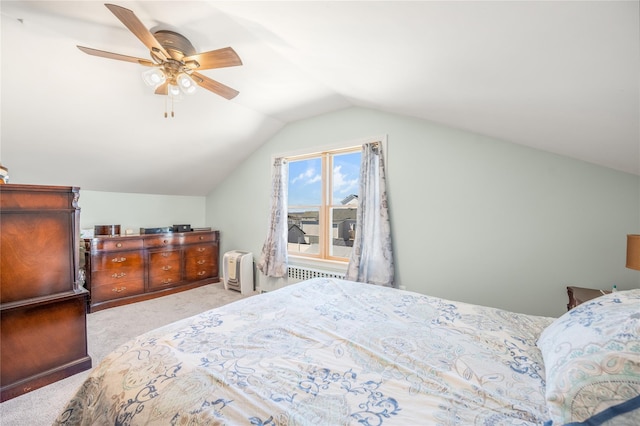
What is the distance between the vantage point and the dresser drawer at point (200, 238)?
14.4 ft

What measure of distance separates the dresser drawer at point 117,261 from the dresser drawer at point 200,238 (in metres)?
0.71

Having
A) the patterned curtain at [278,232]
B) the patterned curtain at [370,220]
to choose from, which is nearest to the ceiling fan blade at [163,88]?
the patterned curtain at [278,232]

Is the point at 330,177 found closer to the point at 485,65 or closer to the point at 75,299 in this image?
the point at 485,65

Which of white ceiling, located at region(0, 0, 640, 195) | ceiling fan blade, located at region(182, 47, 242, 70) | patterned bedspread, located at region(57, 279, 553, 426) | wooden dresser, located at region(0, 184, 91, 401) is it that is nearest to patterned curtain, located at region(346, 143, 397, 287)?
white ceiling, located at region(0, 0, 640, 195)

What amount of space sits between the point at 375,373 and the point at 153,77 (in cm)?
240

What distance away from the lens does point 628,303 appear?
3.34 feet

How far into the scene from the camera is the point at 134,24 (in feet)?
5.02

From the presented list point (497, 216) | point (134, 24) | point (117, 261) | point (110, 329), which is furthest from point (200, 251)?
point (497, 216)

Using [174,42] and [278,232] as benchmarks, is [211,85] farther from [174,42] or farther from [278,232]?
[278,232]

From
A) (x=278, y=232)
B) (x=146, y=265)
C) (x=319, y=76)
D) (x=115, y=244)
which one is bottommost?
(x=146, y=265)

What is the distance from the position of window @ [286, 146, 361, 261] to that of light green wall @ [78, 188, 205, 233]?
218 centimetres

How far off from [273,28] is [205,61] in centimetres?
55

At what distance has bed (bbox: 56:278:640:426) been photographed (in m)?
0.76

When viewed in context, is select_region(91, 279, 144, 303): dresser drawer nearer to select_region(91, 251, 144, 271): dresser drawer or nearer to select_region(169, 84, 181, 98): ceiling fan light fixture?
select_region(91, 251, 144, 271): dresser drawer
